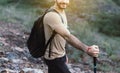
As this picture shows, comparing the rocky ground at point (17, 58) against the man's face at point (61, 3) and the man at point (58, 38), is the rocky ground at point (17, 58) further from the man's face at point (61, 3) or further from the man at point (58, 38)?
the man's face at point (61, 3)

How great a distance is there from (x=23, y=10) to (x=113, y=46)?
5.48 m

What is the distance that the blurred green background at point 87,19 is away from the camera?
12.3 metres

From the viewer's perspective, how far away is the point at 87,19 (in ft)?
60.1

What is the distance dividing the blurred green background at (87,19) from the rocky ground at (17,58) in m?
0.76

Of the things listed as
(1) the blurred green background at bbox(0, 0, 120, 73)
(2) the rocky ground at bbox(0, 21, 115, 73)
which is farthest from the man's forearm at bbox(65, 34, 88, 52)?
(1) the blurred green background at bbox(0, 0, 120, 73)

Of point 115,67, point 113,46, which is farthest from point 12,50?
point 113,46

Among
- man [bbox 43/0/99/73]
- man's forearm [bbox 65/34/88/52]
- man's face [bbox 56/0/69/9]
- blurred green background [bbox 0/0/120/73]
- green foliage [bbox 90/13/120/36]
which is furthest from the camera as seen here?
green foliage [bbox 90/13/120/36]

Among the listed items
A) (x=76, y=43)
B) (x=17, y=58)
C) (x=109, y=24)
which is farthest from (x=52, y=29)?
(x=109, y=24)

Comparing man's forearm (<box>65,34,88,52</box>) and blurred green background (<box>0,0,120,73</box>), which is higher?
man's forearm (<box>65,34,88,52</box>)

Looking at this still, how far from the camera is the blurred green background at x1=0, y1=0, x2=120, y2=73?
12328 mm

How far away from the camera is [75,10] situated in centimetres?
1953

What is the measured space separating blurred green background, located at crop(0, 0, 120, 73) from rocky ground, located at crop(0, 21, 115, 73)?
764 millimetres

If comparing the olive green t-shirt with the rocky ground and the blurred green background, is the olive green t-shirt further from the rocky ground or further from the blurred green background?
the blurred green background

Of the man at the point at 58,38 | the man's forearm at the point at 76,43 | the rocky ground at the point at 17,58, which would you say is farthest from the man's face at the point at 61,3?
the rocky ground at the point at 17,58
